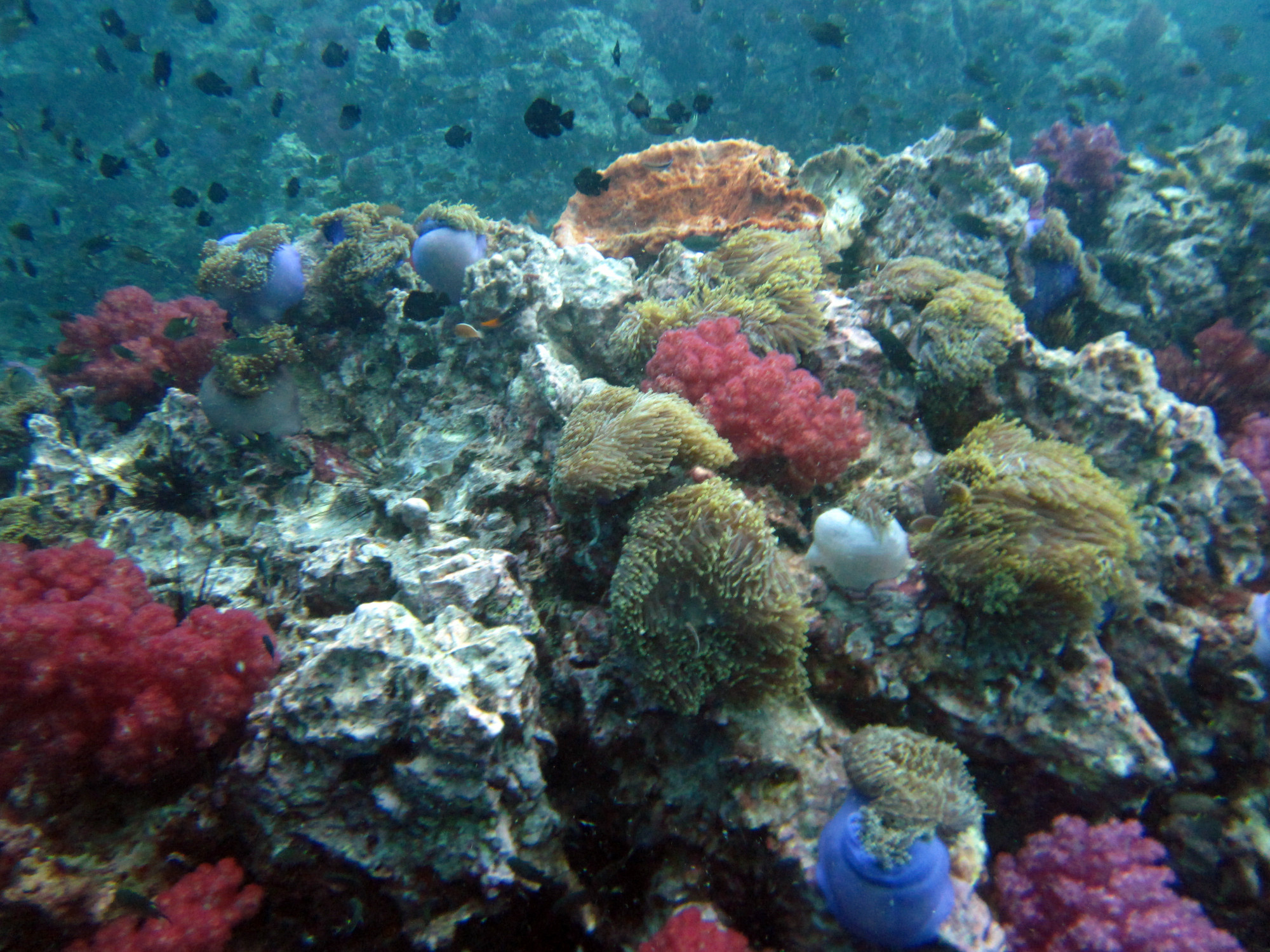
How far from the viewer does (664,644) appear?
2.66 meters

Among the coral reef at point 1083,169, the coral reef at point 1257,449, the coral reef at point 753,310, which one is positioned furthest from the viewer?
the coral reef at point 1083,169

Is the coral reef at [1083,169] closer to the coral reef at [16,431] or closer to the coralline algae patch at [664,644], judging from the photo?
the coralline algae patch at [664,644]

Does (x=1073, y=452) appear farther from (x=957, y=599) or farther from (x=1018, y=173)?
(x=1018, y=173)

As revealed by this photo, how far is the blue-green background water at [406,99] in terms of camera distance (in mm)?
13336

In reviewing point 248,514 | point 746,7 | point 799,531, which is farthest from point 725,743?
point 746,7

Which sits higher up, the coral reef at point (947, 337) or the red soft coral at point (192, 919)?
the coral reef at point (947, 337)

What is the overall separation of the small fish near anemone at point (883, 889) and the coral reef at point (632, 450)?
1.73 metres

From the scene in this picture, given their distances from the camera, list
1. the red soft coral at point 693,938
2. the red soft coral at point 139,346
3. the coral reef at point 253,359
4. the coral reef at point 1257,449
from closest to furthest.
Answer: the red soft coral at point 693,938 → the coral reef at point 1257,449 → the coral reef at point 253,359 → the red soft coral at point 139,346

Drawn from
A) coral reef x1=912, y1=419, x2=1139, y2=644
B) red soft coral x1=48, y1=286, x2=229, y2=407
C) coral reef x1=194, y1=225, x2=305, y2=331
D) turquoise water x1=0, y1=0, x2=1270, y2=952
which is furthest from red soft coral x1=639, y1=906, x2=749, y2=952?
red soft coral x1=48, y1=286, x2=229, y2=407

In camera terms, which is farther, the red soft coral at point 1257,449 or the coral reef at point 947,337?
the red soft coral at point 1257,449

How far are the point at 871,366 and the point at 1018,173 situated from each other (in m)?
3.79

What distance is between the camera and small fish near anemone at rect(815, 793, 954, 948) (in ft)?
7.56

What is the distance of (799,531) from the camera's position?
3.32 m

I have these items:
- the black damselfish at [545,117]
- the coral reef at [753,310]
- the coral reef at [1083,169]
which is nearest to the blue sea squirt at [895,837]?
the coral reef at [753,310]
